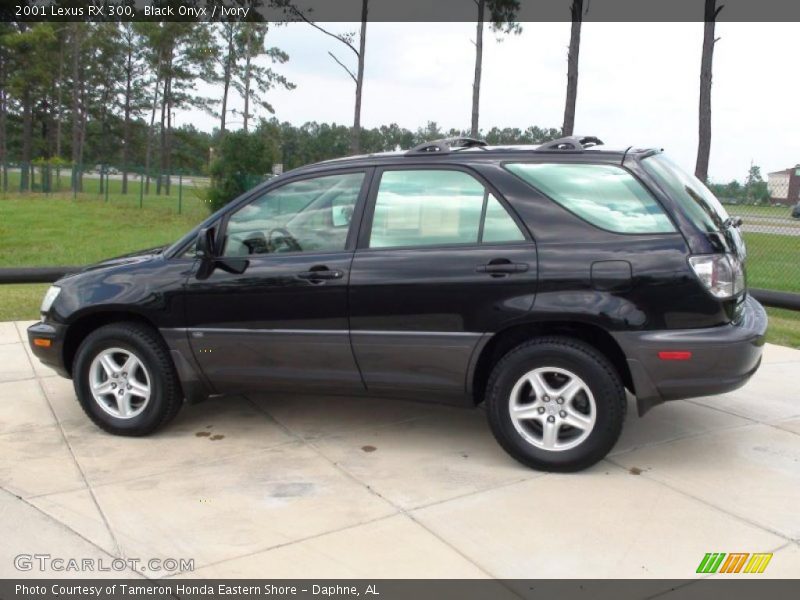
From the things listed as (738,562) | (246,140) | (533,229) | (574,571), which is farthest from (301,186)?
(246,140)

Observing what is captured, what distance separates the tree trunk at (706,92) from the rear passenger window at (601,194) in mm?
12402

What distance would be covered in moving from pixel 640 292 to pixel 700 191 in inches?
37.0

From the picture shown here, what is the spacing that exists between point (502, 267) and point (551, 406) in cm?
78

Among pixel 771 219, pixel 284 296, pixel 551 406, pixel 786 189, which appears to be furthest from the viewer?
pixel 786 189

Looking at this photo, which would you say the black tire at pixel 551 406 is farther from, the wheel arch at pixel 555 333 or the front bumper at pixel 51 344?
the front bumper at pixel 51 344

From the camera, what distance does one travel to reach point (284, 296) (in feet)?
15.1

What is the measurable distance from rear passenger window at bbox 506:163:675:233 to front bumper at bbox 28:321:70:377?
303 cm

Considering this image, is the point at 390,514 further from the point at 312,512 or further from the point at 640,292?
the point at 640,292

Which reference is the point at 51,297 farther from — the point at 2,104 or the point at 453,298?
the point at 2,104

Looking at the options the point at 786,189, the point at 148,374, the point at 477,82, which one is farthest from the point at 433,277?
the point at 477,82

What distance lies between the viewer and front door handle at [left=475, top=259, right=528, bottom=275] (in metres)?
4.20

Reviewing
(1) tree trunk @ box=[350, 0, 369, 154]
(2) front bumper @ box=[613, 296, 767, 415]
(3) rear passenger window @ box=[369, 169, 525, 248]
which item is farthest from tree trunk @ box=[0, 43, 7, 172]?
(2) front bumper @ box=[613, 296, 767, 415]

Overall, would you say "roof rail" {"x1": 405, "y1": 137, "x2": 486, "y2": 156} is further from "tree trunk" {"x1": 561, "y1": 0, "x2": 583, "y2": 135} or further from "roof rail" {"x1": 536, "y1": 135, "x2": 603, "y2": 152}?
"tree trunk" {"x1": 561, "y1": 0, "x2": 583, "y2": 135}

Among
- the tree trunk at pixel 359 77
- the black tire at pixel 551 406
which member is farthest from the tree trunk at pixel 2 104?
the black tire at pixel 551 406
